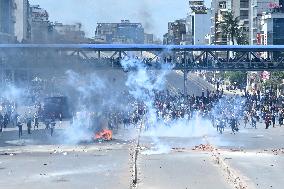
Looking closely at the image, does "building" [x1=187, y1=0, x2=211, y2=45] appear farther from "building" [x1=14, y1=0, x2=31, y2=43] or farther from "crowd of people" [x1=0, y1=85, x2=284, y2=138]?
"crowd of people" [x1=0, y1=85, x2=284, y2=138]

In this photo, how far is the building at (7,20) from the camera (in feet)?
376

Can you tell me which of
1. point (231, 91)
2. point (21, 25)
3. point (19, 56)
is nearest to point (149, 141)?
point (19, 56)

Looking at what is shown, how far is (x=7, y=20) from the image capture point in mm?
119250

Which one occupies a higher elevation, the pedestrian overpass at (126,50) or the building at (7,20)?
the building at (7,20)

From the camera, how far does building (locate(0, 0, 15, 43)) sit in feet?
376

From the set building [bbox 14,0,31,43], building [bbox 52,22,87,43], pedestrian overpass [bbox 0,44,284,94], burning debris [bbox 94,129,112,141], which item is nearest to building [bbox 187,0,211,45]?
building [bbox 14,0,31,43]

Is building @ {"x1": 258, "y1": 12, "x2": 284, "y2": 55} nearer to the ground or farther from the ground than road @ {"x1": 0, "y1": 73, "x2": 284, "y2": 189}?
farther from the ground

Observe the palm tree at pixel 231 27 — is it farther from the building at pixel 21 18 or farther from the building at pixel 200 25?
the building at pixel 200 25

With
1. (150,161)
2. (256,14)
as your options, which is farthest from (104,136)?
(256,14)

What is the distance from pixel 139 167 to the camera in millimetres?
35188

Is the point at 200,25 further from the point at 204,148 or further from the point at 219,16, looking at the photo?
the point at 204,148

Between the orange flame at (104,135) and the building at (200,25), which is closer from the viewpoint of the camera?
the orange flame at (104,135)

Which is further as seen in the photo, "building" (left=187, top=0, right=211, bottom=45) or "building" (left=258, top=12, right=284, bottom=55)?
"building" (left=187, top=0, right=211, bottom=45)

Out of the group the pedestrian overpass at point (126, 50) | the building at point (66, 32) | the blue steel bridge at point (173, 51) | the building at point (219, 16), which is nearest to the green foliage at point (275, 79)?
the pedestrian overpass at point (126, 50)
